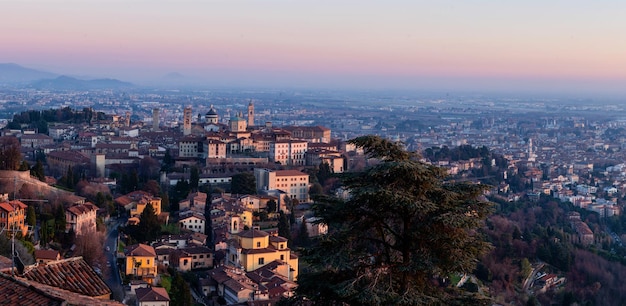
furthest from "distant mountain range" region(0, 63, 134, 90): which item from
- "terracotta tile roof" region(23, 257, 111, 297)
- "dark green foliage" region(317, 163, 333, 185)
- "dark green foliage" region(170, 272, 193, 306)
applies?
"terracotta tile roof" region(23, 257, 111, 297)

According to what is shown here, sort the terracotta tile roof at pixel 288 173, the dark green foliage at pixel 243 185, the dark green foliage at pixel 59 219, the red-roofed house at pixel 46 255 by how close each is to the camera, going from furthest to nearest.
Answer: the terracotta tile roof at pixel 288 173 < the dark green foliage at pixel 243 185 < the dark green foliage at pixel 59 219 < the red-roofed house at pixel 46 255

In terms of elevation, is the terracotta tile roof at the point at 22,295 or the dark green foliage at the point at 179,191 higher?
the terracotta tile roof at the point at 22,295

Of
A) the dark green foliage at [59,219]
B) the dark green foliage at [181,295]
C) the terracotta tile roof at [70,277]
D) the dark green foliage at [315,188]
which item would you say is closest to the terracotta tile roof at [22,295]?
the terracotta tile roof at [70,277]

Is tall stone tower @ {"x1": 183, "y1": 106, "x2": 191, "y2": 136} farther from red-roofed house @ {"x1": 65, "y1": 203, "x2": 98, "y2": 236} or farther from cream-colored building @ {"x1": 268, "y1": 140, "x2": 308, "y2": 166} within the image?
red-roofed house @ {"x1": 65, "y1": 203, "x2": 98, "y2": 236}

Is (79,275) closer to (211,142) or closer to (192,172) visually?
(192,172)

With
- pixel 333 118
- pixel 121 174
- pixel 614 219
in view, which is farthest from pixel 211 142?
pixel 333 118

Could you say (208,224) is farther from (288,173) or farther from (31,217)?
(31,217)

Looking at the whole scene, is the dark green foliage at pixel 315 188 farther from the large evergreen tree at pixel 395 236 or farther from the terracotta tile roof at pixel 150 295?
the large evergreen tree at pixel 395 236
